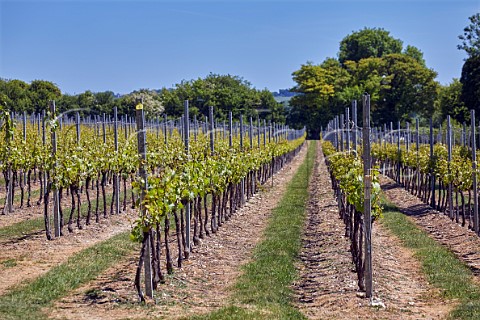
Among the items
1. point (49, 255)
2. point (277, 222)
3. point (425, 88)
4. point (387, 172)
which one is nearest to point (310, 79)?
point (425, 88)

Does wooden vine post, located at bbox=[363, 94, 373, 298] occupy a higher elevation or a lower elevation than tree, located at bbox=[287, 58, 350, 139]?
lower

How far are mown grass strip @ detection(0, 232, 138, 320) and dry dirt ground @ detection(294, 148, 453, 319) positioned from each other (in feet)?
10.9

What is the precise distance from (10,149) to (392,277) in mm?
10666

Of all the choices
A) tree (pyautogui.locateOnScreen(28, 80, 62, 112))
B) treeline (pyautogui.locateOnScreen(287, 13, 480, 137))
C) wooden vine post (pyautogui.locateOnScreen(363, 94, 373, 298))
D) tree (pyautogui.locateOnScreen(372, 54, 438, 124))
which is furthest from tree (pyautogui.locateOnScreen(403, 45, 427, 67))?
wooden vine post (pyautogui.locateOnScreen(363, 94, 373, 298))

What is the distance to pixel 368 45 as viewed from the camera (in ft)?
301

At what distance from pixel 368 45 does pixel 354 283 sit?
83.2 m

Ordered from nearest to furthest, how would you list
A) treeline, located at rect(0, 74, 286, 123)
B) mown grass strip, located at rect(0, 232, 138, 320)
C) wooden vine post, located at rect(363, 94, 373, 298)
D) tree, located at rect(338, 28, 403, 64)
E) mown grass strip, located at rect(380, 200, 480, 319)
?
mown grass strip, located at rect(0, 232, 138, 320), mown grass strip, located at rect(380, 200, 480, 319), wooden vine post, located at rect(363, 94, 373, 298), treeline, located at rect(0, 74, 286, 123), tree, located at rect(338, 28, 403, 64)

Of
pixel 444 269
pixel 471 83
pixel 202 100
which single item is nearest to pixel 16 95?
pixel 202 100

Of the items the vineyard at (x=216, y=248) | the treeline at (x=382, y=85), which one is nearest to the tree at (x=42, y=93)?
the treeline at (x=382, y=85)

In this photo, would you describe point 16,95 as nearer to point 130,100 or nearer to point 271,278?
point 130,100

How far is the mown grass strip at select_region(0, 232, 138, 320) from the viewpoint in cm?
920

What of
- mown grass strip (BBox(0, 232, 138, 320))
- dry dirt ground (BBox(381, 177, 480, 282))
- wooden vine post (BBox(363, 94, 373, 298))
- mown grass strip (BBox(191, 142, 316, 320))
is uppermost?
wooden vine post (BBox(363, 94, 373, 298))

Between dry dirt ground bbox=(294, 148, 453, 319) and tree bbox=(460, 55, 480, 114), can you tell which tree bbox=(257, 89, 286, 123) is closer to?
tree bbox=(460, 55, 480, 114)

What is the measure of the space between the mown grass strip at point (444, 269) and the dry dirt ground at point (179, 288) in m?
3.25
